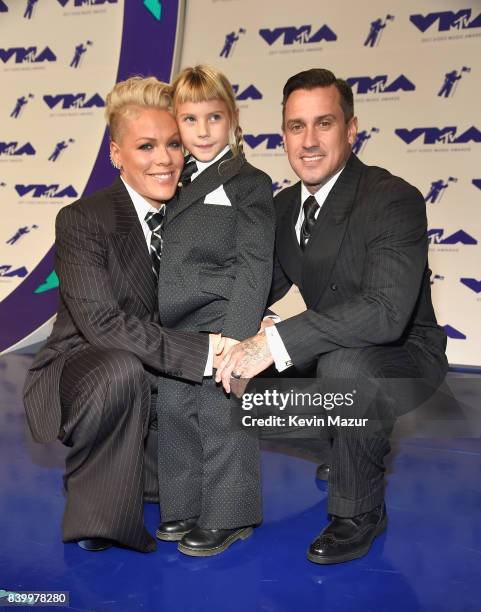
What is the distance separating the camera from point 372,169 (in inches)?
103

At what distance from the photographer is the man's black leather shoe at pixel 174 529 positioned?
7.50ft

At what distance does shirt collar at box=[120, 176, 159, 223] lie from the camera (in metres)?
2.47

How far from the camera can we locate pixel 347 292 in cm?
250

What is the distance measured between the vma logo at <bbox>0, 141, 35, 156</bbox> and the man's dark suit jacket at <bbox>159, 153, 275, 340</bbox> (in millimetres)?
4127

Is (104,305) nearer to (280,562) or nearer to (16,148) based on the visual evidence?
(280,562)

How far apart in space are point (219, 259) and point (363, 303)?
0.48 meters

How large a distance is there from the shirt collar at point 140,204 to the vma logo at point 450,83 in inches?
129

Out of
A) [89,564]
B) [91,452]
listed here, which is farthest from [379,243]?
[89,564]

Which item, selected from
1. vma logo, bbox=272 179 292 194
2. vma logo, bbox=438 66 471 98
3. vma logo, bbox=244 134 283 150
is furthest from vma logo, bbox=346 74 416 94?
vma logo, bbox=272 179 292 194

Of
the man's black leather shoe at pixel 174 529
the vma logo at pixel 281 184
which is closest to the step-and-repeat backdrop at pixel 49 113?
the vma logo at pixel 281 184

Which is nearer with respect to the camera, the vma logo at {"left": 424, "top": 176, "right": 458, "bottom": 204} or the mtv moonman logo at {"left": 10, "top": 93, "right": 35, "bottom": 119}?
the vma logo at {"left": 424, "top": 176, "right": 458, "bottom": 204}

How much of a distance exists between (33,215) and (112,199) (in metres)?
3.87

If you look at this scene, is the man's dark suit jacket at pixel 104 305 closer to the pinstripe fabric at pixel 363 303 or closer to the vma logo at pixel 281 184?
the pinstripe fabric at pixel 363 303

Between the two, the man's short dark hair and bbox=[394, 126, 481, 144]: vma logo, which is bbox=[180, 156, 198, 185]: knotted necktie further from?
bbox=[394, 126, 481, 144]: vma logo
